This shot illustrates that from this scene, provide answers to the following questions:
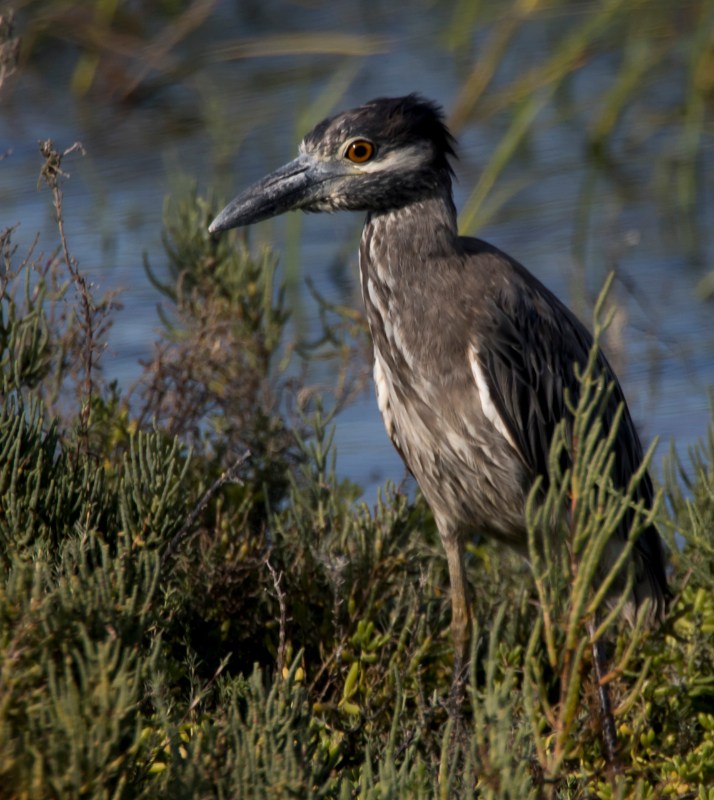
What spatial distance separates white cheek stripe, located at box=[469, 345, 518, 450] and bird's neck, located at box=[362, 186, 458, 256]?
375 millimetres

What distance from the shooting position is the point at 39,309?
325cm

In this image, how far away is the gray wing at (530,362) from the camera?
10.4 ft

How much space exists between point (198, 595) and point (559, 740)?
1.71 metres

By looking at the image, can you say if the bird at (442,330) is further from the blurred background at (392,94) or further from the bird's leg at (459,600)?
the blurred background at (392,94)

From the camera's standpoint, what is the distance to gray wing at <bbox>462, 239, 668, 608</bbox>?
3174 millimetres

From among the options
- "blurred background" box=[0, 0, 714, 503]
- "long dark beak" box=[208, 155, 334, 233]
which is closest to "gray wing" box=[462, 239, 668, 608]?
"long dark beak" box=[208, 155, 334, 233]

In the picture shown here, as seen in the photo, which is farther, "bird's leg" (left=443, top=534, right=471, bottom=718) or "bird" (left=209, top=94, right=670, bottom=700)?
"bird's leg" (left=443, top=534, right=471, bottom=718)

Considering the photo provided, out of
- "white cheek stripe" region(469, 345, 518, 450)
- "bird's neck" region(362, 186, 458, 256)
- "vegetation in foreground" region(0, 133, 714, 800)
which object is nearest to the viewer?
"vegetation in foreground" region(0, 133, 714, 800)

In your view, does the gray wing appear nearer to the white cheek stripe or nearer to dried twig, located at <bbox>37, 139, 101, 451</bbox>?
the white cheek stripe

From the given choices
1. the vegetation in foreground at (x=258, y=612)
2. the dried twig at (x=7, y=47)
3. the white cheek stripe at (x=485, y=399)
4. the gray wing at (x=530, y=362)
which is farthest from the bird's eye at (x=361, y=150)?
the dried twig at (x=7, y=47)

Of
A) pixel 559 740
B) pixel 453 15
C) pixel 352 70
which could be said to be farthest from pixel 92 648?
pixel 453 15

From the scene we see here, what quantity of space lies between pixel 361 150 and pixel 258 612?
1.48 m

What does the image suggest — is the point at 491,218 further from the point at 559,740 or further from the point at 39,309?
the point at 559,740

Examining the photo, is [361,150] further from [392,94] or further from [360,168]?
[392,94]
